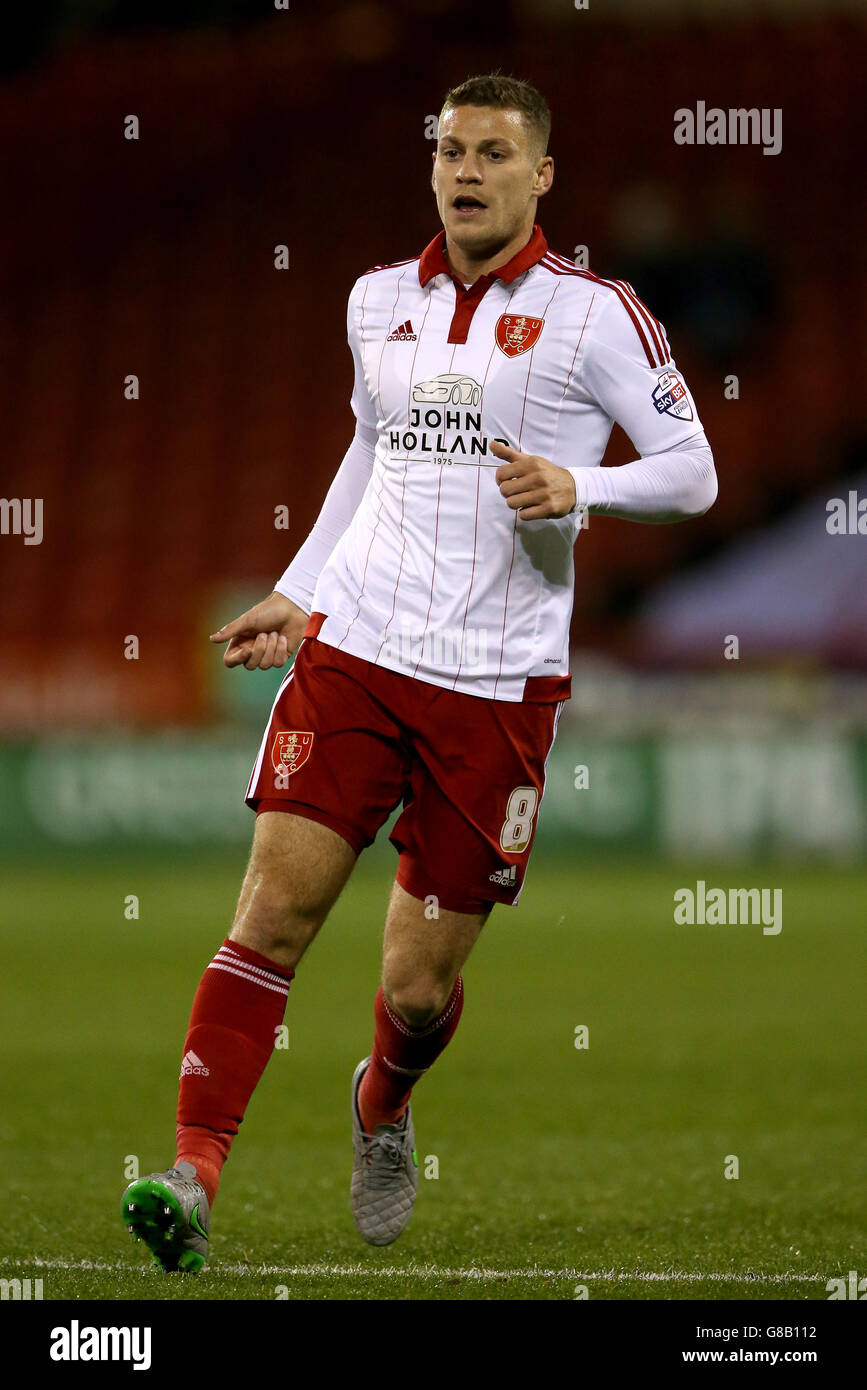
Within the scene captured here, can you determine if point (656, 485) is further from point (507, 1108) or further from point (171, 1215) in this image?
A: point (507, 1108)

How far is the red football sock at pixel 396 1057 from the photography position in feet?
12.9

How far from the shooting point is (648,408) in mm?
3615

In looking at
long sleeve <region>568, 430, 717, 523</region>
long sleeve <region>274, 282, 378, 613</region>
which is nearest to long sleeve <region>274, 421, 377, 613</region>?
long sleeve <region>274, 282, 378, 613</region>

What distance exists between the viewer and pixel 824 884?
1138 cm

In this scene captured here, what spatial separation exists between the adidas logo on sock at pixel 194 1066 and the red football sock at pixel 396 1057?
0.55m

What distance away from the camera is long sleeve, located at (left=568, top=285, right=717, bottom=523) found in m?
3.56

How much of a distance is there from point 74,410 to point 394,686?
16.0 meters

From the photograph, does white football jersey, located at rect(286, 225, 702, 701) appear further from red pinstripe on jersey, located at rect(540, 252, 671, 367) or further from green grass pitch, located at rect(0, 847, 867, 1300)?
green grass pitch, located at rect(0, 847, 867, 1300)

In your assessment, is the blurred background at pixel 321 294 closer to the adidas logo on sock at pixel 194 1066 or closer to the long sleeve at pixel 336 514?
the long sleeve at pixel 336 514

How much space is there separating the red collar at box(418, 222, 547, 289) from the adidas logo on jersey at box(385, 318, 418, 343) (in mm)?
109

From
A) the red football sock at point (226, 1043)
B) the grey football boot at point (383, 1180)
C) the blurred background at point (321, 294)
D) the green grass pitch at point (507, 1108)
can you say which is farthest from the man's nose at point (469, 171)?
the blurred background at point (321, 294)

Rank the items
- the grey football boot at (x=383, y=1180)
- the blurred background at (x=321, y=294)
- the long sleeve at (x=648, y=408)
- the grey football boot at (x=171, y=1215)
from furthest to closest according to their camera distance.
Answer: the blurred background at (x=321, y=294), the grey football boot at (x=383, y=1180), the long sleeve at (x=648, y=408), the grey football boot at (x=171, y=1215)

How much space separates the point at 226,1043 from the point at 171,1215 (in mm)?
404
